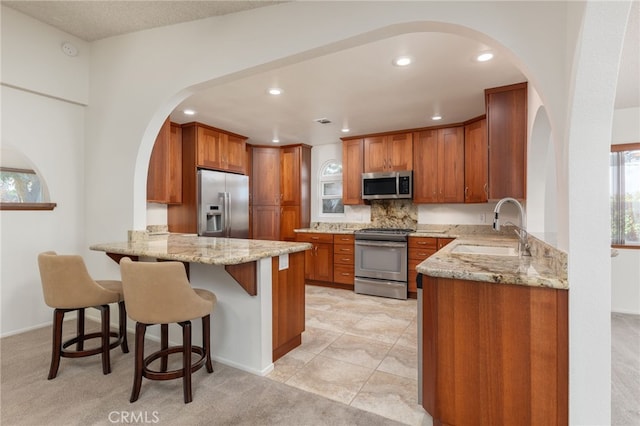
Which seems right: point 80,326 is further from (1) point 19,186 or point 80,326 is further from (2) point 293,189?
(2) point 293,189

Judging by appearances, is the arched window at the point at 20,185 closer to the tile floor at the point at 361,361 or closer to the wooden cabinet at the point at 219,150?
the wooden cabinet at the point at 219,150

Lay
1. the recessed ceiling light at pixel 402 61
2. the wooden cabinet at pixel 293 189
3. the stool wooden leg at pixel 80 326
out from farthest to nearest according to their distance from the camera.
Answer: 1. the wooden cabinet at pixel 293 189
2. the recessed ceiling light at pixel 402 61
3. the stool wooden leg at pixel 80 326

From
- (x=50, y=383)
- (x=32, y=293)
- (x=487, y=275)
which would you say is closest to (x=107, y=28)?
(x=32, y=293)

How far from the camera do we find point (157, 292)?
182cm

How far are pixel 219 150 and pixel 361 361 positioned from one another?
3.63 metres

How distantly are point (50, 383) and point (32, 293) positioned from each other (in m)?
1.38

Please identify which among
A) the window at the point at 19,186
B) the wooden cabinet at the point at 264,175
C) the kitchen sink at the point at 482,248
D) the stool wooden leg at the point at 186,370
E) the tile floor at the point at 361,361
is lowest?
the tile floor at the point at 361,361

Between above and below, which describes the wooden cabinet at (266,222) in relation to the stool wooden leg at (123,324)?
above

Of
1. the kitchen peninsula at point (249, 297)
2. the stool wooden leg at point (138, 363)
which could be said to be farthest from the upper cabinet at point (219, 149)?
the stool wooden leg at point (138, 363)

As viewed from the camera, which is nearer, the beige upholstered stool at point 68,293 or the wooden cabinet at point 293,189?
the beige upholstered stool at point 68,293

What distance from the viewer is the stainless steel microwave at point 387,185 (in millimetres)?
4695

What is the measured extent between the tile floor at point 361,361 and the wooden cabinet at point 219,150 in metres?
2.55

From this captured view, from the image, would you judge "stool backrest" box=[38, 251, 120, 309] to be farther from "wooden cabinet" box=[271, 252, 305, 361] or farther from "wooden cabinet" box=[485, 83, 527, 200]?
"wooden cabinet" box=[485, 83, 527, 200]

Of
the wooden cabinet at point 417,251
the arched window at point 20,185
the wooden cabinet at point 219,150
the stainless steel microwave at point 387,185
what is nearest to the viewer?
the arched window at point 20,185
